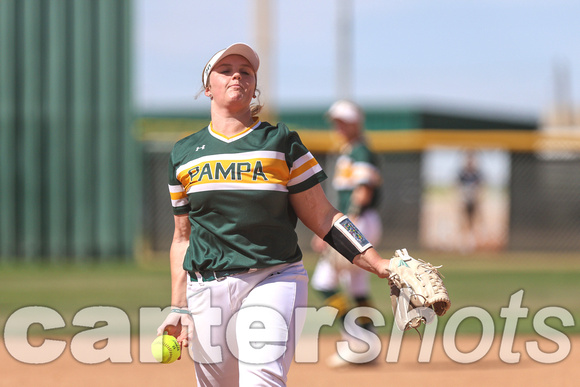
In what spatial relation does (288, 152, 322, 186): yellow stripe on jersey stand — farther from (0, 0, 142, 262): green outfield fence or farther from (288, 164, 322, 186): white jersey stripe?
(0, 0, 142, 262): green outfield fence

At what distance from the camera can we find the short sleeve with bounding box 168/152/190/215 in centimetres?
443

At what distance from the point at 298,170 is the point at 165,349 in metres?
1.04

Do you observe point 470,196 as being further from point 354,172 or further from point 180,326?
point 180,326

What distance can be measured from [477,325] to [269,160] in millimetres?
6903

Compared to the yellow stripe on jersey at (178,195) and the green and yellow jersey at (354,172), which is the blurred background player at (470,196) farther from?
the yellow stripe on jersey at (178,195)

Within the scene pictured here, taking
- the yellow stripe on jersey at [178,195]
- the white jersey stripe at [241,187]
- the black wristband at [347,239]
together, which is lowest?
the black wristband at [347,239]

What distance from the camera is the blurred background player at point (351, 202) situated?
8.06 m

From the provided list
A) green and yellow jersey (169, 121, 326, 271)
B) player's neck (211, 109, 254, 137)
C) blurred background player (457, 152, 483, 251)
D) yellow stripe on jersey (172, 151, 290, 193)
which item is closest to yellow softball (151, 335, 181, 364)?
green and yellow jersey (169, 121, 326, 271)

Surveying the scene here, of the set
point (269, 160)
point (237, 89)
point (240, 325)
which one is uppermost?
point (237, 89)

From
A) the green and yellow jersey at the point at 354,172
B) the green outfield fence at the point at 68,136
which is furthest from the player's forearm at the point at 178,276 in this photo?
the green outfield fence at the point at 68,136

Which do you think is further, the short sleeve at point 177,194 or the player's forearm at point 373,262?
the short sleeve at point 177,194

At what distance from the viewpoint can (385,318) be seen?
1052 centimetres

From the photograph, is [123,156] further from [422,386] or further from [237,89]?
[237,89]

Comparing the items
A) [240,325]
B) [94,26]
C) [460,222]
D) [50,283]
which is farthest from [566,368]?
[94,26]
